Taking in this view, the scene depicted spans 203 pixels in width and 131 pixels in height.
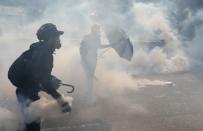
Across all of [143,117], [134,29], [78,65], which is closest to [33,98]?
[143,117]

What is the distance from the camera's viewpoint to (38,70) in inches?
213

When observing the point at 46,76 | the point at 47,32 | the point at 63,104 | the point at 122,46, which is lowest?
the point at 63,104

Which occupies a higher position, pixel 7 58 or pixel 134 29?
pixel 134 29

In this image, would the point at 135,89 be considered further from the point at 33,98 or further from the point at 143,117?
the point at 33,98

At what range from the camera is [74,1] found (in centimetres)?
2205

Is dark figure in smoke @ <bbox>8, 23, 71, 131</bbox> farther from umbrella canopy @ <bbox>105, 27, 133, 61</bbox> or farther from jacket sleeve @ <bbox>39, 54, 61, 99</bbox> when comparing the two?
umbrella canopy @ <bbox>105, 27, 133, 61</bbox>

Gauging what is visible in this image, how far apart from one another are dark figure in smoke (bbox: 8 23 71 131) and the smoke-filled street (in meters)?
0.01

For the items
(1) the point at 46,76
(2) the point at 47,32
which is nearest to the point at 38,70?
(1) the point at 46,76

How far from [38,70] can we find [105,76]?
18.3ft

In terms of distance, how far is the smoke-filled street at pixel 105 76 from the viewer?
220 inches

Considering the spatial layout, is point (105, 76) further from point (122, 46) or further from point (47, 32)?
point (47, 32)

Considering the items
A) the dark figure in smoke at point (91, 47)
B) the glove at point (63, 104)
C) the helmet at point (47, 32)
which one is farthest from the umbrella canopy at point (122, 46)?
the glove at point (63, 104)

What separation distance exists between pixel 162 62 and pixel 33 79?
8.67 m

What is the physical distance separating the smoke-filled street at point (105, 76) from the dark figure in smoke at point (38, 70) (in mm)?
13
